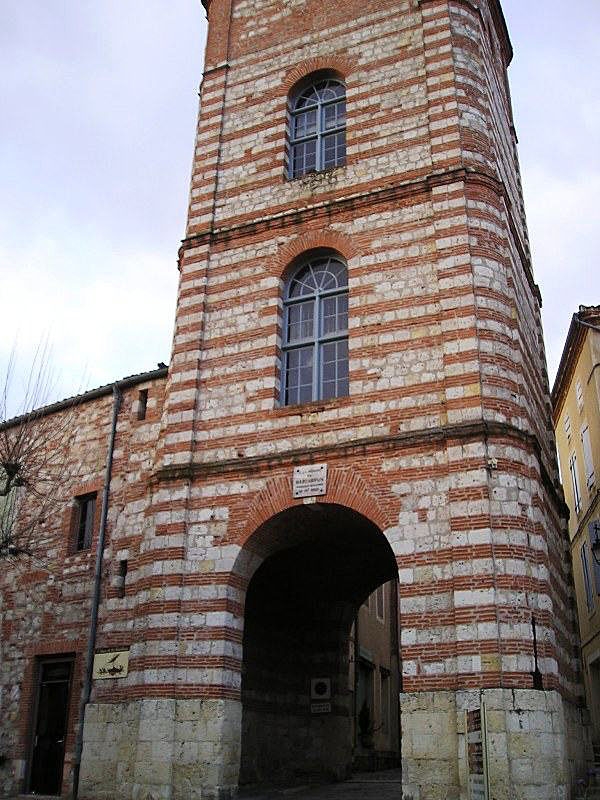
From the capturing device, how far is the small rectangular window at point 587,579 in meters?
22.1

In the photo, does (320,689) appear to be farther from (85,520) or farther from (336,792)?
(85,520)

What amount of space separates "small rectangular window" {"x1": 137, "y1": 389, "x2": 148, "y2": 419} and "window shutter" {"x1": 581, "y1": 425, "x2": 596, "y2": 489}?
12291mm

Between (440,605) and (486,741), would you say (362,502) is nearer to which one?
(440,605)

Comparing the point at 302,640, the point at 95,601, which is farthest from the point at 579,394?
the point at 95,601

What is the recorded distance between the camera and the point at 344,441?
37.6 feet

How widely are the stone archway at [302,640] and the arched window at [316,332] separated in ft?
6.70

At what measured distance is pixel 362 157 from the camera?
44.9 feet

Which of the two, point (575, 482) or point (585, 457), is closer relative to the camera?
point (585, 457)

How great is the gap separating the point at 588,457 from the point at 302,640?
1030 centimetres

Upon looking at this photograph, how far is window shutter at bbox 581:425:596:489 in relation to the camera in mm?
21359

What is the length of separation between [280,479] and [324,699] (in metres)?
5.71

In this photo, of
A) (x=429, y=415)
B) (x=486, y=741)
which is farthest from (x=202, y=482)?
(x=486, y=741)

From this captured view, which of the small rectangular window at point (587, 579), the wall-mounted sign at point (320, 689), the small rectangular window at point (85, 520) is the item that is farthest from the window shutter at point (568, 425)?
the small rectangular window at point (85, 520)

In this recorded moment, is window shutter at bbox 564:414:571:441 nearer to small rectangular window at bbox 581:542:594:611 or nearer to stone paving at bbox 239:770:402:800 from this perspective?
small rectangular window at bbox 581:542:594:611
